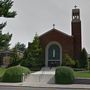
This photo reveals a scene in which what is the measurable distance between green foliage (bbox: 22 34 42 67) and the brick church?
1570 mm

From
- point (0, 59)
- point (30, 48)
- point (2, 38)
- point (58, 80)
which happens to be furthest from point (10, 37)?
point (0, 59)

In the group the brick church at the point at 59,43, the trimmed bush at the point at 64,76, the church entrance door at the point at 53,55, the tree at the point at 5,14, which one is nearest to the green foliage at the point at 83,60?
the brick church at the point at 59,43

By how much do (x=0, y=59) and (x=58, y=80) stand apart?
1384 inches

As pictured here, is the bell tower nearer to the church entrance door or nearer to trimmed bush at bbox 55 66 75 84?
the church entrance door

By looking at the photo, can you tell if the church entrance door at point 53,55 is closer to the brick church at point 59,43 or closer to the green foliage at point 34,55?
the brick church at point 59,43

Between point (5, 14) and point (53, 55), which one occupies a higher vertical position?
point (5, 14)

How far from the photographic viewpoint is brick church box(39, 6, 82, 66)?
4897cm

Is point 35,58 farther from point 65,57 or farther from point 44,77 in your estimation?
point 44,77

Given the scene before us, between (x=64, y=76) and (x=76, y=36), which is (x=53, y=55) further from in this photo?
(x=64, y=76)

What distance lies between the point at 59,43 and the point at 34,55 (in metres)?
Answer: 5.64

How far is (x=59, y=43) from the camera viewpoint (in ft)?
163

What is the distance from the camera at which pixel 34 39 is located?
160ft

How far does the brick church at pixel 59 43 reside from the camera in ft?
161

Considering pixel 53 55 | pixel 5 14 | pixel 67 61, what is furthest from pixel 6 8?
pixel 53 55
